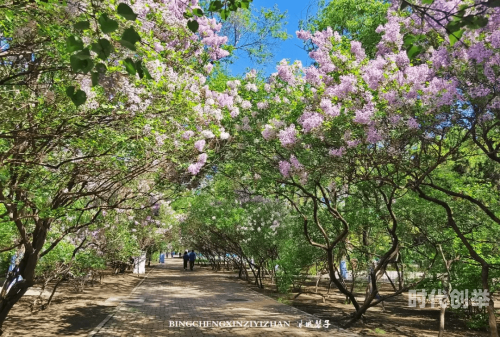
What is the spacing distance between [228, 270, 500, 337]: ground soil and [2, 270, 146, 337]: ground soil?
6699 mm

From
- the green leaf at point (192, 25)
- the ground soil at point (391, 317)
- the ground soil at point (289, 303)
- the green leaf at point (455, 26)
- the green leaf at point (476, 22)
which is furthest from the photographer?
the ground soil at point (391, 317)

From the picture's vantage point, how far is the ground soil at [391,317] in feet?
34.1

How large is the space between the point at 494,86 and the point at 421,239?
677 centimetres

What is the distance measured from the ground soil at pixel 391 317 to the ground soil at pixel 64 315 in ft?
22.0

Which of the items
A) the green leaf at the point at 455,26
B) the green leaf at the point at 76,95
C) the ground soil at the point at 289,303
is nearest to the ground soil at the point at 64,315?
the ground soil at the point at 289,303

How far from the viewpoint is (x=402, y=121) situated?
681 cm

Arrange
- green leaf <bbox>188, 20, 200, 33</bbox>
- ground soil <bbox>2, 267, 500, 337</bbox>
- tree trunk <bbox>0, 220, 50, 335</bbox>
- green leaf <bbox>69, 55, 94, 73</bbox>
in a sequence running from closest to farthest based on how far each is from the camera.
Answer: green leaf <bbox>69, 55, 94, 73</bbox> < green leaf <bbox>188, 20, 200, 33</bbox> < tree trunk <bbox>0, 220, 50, 335</bbox> < ground soil <bbox>2, 267, 500, 337</bbox>

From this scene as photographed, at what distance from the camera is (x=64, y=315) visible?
11.5m

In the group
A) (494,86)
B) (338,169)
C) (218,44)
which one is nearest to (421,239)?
(338,169)

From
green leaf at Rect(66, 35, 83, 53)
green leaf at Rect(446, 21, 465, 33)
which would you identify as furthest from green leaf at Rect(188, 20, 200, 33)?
green leaf at Rect(446, 21, 465, 33)

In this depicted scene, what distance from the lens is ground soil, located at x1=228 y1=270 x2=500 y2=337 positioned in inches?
409

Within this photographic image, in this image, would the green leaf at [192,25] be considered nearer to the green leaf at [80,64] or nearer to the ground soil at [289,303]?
the green leaf at [80,64]

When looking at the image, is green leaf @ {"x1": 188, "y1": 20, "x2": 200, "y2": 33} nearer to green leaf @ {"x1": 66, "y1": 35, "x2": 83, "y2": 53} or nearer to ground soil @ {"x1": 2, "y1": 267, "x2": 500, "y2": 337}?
green leaf @ {"x1": 66, "y1": 35, "x2": 83, "y2": 53}
